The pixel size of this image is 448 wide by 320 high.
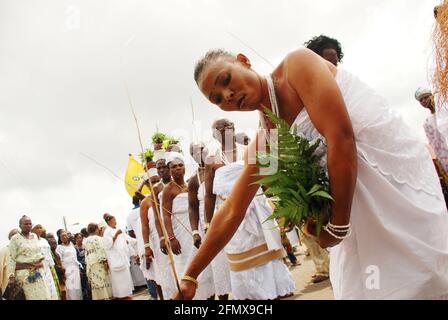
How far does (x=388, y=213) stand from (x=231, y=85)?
880 mm

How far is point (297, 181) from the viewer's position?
1.83 meters

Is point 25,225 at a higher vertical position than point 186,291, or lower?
higher

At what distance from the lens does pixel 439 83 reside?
1.92 m

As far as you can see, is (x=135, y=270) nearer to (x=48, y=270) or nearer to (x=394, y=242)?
(x=48, y=270)

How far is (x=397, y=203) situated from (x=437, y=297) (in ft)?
1.31

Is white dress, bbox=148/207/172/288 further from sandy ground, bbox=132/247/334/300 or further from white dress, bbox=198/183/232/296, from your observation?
sandy ground, bbox=132/247/334/300

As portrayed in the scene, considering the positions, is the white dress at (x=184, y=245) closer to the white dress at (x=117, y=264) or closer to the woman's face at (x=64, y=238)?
the white dress at (x=117, y=264)

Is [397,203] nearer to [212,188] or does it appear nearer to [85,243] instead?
[212,188]

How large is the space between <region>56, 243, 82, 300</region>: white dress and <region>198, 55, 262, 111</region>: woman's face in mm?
11534

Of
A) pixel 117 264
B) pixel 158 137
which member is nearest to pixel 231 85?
pixel 158 137

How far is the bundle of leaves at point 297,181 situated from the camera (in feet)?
5.88

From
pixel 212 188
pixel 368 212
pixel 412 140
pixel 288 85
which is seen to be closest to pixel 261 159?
pixel 288 85

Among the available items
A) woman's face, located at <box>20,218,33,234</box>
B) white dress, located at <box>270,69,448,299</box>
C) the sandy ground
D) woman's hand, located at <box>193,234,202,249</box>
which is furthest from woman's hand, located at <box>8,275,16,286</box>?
white dress, located at <box>270,69,448,299</box>

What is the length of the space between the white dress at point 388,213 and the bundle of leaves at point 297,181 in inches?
5.3
